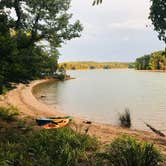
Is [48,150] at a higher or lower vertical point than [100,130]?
higher

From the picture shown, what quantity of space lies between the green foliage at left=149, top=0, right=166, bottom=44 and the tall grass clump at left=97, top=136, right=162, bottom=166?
7.76 meters

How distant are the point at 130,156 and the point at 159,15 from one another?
8.95 meters

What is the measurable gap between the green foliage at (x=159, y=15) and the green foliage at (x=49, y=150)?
7284 millimetres

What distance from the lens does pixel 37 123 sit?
58.2ft

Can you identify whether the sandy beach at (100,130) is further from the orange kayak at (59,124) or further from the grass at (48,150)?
the grass at (48,150)

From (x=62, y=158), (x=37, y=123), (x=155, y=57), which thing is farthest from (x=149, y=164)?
(x=155, y=57)

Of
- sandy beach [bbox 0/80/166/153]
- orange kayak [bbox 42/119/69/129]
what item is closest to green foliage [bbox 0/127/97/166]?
sandy beach [bbox 0/80/166/153]

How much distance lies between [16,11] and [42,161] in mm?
14006

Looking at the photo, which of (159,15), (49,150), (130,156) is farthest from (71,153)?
(159,15)

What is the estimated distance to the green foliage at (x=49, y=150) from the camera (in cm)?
826

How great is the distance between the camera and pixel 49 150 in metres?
9.23

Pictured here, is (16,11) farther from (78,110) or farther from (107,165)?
(78,110)

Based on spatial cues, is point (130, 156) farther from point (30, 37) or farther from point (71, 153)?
point (30, 37)

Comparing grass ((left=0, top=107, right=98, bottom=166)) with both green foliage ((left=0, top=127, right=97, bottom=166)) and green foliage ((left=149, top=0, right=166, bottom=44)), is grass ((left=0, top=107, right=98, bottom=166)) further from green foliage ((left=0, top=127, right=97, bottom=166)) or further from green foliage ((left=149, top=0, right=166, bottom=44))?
green foliage ((left=149, top=0, right=166, bottom=44))
